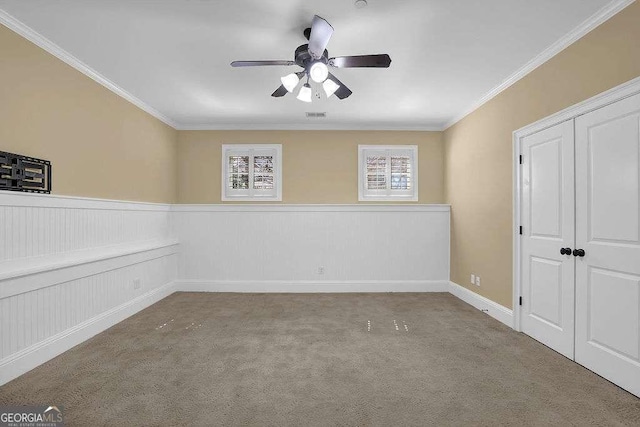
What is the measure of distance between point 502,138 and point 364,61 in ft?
7.52

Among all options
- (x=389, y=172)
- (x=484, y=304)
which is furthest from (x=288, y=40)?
(x=484, y=304)

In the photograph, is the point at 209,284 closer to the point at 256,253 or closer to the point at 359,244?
the point at 256,253

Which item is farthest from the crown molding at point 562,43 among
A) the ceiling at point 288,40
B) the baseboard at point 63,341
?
the baseboard at point 63,341

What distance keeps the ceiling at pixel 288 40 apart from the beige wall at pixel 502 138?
0.15 meters

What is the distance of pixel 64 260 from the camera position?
3055mm

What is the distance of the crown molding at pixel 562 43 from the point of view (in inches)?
95.3

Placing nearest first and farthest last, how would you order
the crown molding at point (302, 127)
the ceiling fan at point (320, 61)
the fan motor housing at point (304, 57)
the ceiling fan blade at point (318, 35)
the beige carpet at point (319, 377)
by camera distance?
1. the beige carpet at point (319, 377)
2. the ceiling fan blade at point (318, 35)
3. the ceiling fan at point (320, 61)
4. the fan motor housing at point (304, 57)
5. the crown molding at point (302, 127)

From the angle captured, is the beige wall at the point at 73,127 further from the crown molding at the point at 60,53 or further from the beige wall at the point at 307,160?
the beige wall at the point at 307,160

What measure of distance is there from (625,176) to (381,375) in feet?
7.61

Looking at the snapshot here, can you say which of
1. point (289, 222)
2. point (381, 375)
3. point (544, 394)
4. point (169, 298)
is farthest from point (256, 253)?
point (544, 394)

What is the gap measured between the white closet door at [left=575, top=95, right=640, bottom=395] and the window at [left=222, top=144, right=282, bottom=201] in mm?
4087

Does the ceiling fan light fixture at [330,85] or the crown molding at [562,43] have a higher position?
the crown molding at [562,43]

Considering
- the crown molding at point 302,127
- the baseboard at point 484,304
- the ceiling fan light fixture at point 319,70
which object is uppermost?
the crown molding at point 302,127

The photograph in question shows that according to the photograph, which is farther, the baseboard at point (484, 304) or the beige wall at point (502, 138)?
the baseboard at point (484, 304)
